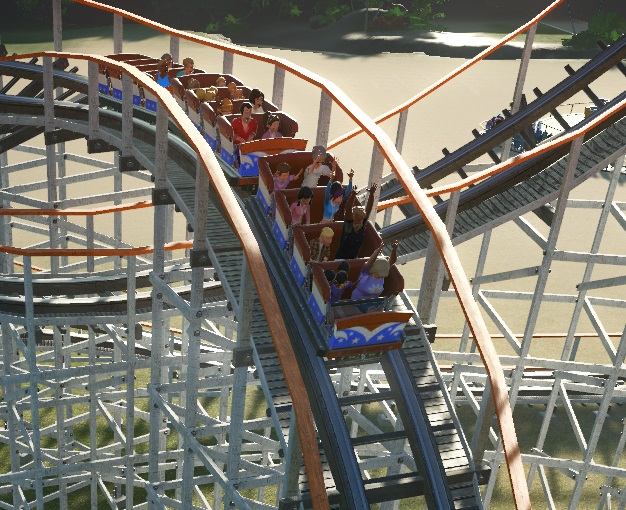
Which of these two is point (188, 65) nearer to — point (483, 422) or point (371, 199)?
point (371, 199)

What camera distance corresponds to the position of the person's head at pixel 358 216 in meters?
8.01

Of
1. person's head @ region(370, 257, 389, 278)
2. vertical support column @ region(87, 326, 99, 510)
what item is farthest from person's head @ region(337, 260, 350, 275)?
vertical support column @ region(87, 326, 99, 510)

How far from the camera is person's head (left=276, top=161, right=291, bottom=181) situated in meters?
9.21

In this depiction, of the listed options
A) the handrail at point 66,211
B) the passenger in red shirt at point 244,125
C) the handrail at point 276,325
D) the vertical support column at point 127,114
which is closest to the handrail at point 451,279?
the handrail at point 276,325

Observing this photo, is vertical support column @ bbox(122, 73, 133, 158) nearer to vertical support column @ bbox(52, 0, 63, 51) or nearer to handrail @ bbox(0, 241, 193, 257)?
handrail @ bbox(0, 241, 193, 257)

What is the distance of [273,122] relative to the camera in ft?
35.6

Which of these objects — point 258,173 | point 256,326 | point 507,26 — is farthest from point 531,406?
point 507,26

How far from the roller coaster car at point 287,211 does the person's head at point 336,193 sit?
0.09 meters

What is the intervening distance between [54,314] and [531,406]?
9.27 metres

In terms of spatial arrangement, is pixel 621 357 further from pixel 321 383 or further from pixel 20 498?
pixel 20 498

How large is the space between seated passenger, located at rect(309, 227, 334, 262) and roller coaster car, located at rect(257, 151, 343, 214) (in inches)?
45.4

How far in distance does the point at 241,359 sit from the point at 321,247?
1.25 metres

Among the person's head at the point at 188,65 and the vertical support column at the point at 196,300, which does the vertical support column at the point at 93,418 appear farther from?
the person's head at the point at 188,65

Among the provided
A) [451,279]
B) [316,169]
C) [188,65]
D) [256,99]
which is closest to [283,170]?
[316,169]
